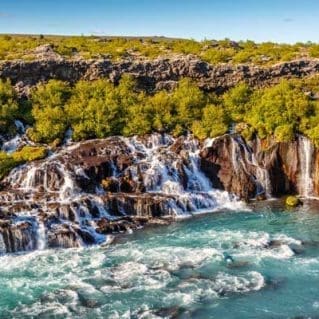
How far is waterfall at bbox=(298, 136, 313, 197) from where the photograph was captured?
55.7 meters

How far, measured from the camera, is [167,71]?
214 ft

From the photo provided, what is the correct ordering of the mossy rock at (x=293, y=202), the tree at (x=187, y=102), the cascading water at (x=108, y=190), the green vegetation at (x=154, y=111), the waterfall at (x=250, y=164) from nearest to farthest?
the cascading water at (x=108, y=190) → the mossy rock at (x=293, y=202) → the waterfall at (x=250, y=164) → the green vegetation at (x=154, y=111) → the tree at (x=187, y=102)

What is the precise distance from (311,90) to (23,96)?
97.5ft

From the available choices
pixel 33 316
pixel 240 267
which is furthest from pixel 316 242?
pixel 33 316

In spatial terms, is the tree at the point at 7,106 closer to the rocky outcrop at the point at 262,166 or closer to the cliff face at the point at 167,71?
the cliff face at the point at 167,71

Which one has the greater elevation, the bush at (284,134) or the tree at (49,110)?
the tree at (49,110)

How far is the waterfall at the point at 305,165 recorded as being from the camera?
183ft

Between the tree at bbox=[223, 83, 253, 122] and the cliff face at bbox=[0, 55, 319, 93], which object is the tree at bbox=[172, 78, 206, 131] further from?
the tree at bbox=[223, 83, 253, 122]

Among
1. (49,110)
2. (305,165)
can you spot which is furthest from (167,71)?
(305,165)

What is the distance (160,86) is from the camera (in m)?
65.2

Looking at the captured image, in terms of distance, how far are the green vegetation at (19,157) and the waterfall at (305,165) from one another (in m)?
23.3

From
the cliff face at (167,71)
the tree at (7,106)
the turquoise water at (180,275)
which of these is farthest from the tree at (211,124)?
the tree at (7,106)

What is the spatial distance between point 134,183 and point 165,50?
26321 millimetres

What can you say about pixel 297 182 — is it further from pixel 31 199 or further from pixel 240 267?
pixel 31 199
